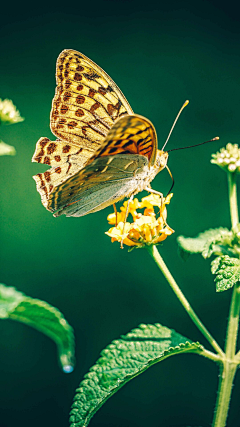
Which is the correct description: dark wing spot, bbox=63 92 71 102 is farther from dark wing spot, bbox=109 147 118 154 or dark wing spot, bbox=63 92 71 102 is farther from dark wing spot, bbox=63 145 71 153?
dark wing spot, bbox=109 147 118 154

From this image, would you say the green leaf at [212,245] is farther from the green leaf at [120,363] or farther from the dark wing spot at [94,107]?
the dark wing spot at [94,107]

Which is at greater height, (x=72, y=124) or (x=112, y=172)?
(x=72, y=124)

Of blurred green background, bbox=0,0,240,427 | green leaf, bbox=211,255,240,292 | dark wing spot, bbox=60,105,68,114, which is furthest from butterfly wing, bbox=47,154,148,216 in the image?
blurred green background, bbox=0,0,240,427

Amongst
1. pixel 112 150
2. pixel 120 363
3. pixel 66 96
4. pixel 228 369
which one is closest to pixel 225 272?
pixel 228 369

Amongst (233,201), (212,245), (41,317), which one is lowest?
(41,317)

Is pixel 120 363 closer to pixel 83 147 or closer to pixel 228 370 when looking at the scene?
pixel 228 370

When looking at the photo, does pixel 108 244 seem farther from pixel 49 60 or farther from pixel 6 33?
pixel 6 33
